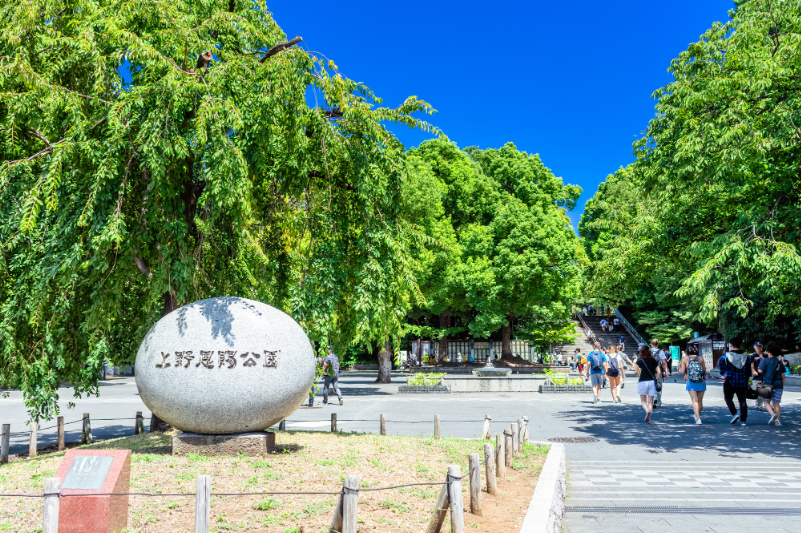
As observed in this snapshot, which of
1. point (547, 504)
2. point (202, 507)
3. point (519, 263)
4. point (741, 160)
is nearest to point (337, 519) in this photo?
point (202, 507)

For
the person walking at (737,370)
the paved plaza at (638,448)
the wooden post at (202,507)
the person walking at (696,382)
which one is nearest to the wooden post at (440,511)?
the wooden post at (202,507)

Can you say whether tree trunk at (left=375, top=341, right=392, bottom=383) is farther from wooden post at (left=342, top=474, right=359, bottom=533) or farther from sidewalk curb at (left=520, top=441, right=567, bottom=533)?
wooden post at (left=342, top=474, right=359, bottom=533)

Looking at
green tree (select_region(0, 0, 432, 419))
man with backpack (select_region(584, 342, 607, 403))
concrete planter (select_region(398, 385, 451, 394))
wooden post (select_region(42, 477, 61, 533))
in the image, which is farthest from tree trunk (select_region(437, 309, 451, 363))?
wooden post (select_region(42, 477, 61, 533))

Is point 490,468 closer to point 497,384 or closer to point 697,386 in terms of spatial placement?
point 697,386

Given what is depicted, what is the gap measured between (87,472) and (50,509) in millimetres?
631

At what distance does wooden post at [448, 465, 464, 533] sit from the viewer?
528cm

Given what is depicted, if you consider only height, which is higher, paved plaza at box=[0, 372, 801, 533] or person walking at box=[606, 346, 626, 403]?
person walking at box=[606, 346, 626, 403]

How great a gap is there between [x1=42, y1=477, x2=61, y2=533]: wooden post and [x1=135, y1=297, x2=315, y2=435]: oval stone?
3.40 m

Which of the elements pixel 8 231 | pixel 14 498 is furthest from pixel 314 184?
pixel 14 498

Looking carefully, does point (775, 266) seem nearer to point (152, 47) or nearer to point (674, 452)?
point (674, 452)

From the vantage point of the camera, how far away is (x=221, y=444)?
8.58 m

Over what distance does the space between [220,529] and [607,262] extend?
569 inches

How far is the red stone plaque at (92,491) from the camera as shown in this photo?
17.1 ft

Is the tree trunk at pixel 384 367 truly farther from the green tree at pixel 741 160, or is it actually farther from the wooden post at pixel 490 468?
the wooden post at pixel 490 468
